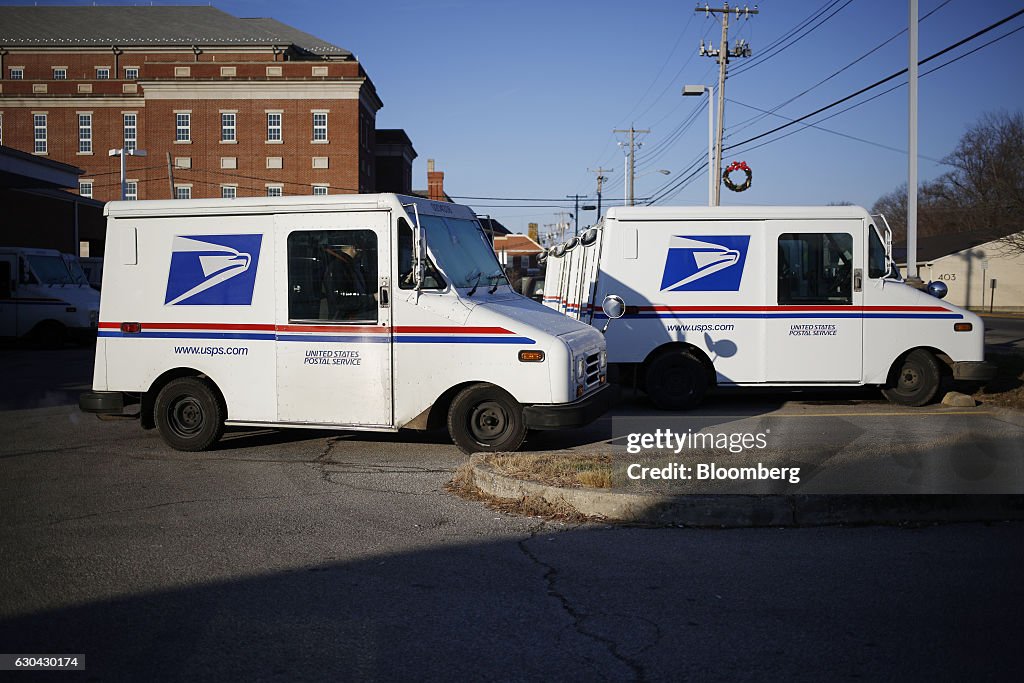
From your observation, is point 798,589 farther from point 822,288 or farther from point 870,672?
point 822,288

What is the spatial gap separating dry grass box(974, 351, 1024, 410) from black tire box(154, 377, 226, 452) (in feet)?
31.1

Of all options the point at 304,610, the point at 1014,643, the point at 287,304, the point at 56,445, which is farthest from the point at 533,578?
the point at 56,445

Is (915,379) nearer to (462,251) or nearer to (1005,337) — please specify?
(462,251)

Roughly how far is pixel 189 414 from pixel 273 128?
57.0 meters

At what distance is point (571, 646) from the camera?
4.48 metres

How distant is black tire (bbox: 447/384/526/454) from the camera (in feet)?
29.0

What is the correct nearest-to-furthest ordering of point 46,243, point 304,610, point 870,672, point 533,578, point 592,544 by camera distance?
point 870,672, point 304,610, point 533,578, point 592,544, point 46,243

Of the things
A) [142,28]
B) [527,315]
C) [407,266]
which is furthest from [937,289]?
[142,28]

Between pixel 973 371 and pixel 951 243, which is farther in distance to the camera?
pixel 951 243

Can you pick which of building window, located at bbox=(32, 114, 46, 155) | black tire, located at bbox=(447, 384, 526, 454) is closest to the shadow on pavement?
black tire, located at bbox=(447, 384, 526, 454)

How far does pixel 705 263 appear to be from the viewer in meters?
12.1

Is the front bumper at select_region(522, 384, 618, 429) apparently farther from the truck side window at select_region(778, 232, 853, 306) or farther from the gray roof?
the gray roof

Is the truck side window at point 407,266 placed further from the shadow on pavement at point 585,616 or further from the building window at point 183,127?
the building window at point 183,127

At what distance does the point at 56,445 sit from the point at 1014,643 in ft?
30.3
